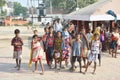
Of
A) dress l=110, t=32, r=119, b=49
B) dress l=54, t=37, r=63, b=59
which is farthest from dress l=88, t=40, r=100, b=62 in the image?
dress l=110, t=32, r=119, b=49

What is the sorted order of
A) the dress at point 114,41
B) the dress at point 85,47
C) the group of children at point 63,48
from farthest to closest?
the dress at point 114,41
the dress at point 85,47
the group of children at point 63,48

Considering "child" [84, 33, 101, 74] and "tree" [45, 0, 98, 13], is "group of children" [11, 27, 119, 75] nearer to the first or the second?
"child" [84, 33, 101, 74]

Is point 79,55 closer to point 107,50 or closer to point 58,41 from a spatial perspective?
point 58,41

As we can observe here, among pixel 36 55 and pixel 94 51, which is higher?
pixel 94 51

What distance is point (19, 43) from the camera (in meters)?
13.8

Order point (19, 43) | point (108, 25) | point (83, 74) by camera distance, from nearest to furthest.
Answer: point (83, 74) → point (19, 43) → point (108, 25)

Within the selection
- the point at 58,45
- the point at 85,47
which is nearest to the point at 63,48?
the point at 58,45

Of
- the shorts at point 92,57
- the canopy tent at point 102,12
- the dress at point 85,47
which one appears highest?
the canopy tent at point 102,12

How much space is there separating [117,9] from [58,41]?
26.3ft

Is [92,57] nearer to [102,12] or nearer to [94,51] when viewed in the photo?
[94,51]

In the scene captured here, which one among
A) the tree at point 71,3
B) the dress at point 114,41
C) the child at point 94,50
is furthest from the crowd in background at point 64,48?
the tree at point 71,3

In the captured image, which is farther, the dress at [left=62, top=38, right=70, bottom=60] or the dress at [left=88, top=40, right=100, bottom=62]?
the dress at [left=62, top=38, right=70, bottom=60]

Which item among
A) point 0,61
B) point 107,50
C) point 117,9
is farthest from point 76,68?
point 117,9

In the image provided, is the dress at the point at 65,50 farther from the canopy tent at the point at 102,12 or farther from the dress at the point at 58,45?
the canopy tent at the point at 102,12
